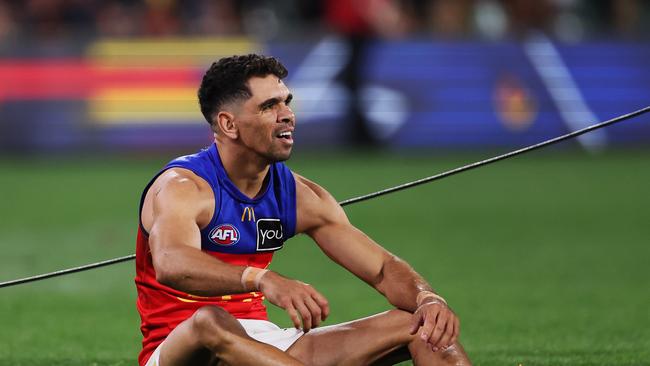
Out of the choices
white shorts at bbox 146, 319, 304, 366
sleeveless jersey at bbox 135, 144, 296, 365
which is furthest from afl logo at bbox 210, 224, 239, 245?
white shorts at bbox 146, 319, 304, 366

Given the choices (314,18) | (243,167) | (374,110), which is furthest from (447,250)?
(314,18)

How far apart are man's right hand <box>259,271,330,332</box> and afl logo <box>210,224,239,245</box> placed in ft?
2.86

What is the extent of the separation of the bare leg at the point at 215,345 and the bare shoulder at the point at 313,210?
900 millimetres

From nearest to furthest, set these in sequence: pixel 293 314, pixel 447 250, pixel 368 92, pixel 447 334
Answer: pixel 293 314
pixel 447 334
pixel 447 250
pixel 368 92

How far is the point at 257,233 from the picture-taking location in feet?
20.0

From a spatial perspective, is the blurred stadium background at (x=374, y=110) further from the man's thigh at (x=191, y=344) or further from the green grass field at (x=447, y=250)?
the man's thigh at (x=191, y=344)

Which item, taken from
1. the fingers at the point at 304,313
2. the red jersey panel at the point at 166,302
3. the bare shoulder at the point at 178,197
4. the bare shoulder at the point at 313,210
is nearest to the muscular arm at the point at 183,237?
the bare shoulder at the point at 178,197

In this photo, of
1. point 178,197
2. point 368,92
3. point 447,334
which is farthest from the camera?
point 368,92

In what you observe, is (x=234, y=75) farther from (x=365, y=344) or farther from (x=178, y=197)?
(x=365, y=344)

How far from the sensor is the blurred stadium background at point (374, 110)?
1411 centimetres

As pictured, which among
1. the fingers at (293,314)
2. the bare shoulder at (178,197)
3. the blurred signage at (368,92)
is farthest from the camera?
the blurred signage at (368,92)

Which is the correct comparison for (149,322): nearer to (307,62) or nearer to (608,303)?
(608,303)

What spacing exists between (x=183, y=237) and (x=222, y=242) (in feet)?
1.38

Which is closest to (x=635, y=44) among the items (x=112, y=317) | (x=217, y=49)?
(x=217, y=49)
